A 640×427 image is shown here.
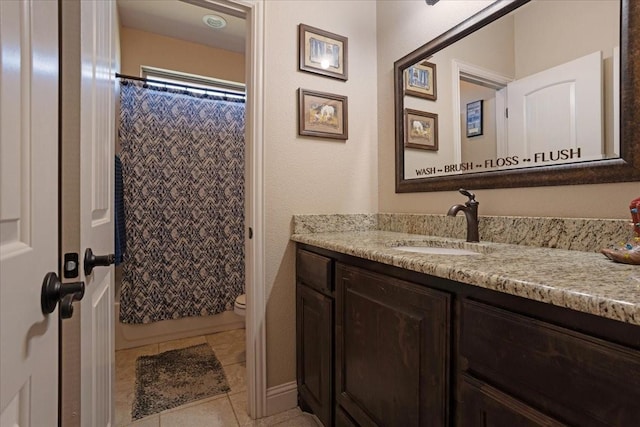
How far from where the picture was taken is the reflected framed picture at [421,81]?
5.23ft

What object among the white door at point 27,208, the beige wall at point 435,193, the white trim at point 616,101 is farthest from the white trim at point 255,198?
the white trim at point 616,101

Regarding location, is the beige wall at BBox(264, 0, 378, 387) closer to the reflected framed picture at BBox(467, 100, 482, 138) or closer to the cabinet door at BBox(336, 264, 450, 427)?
the cabinet door at BBox(336, 264, 450, 427)

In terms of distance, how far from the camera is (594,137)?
3.30 feet

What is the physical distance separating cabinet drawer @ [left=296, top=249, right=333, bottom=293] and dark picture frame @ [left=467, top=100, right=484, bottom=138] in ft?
2.87

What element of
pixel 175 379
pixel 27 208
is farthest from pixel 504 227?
pixel 175 379

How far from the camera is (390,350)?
0.97 m

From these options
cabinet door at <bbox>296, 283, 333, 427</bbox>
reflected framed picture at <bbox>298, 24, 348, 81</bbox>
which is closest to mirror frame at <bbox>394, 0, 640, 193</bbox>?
reflected framed picture at <bbox>298, 24, 348, 81</bbox>

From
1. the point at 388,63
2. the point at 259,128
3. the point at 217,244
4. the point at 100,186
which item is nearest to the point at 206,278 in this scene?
the point at 217,244

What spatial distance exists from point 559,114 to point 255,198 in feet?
4.29

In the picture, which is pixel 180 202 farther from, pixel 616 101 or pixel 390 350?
pixel 616 101

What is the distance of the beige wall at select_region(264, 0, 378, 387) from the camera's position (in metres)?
1.62

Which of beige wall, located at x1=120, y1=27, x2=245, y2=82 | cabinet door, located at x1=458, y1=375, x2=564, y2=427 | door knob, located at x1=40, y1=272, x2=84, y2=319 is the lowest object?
cabinet door, located at x1=458, y1=375, x2=564, y2=427

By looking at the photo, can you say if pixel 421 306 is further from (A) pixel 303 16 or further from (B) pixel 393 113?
(A) pixel 303 16

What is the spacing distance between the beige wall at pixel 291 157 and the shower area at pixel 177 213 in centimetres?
115
